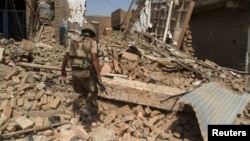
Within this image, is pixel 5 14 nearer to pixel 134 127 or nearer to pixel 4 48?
pixel 4 48

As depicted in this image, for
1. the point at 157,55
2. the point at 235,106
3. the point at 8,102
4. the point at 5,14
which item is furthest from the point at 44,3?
the point at 235,106

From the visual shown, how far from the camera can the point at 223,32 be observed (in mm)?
10914

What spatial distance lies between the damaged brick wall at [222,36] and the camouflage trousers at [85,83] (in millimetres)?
6178

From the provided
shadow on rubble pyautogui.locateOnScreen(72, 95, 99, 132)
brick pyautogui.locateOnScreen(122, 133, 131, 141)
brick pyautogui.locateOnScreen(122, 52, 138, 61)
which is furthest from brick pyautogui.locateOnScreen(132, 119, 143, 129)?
brick pyautogui.locateOnScreen(122, 52, 138, 61)

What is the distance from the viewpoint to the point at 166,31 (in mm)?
12031

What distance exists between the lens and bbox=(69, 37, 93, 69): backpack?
193 inches

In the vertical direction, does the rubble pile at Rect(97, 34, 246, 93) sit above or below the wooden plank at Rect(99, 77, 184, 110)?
above

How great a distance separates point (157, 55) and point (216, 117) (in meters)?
4.16

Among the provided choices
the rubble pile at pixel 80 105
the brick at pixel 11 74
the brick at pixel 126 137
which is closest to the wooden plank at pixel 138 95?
the rubble pile at pixel 80 105

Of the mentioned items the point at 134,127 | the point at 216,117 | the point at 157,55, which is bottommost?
the point at 134,127

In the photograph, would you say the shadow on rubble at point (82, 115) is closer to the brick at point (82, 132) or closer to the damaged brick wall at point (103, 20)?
the brick at point (82, 132)

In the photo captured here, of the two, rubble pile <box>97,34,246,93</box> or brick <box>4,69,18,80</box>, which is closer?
brick <box>4,69,18,80</box>

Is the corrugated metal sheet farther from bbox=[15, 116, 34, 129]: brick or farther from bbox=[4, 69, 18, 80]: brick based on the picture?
bbox=[4, 69, 18, 80]: brick

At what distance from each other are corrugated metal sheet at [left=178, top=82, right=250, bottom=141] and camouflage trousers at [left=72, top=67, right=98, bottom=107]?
1.42 metres
